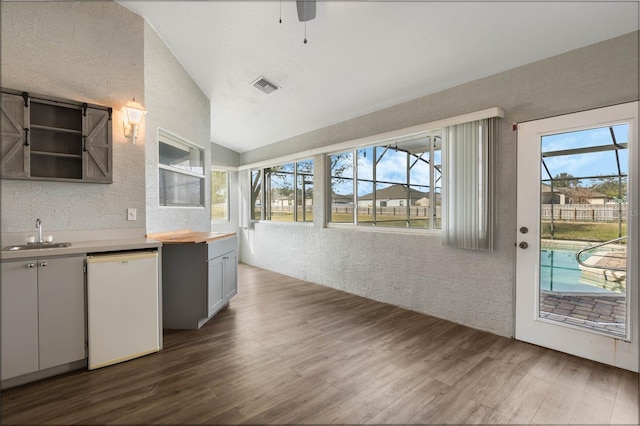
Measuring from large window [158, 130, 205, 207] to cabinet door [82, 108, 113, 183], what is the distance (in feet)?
2.16

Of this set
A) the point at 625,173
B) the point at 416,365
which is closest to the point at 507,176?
the point at 625,173

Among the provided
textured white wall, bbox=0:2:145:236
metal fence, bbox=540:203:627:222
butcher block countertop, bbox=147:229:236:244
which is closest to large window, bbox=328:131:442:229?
metal fence, bbox=540:203:627:222

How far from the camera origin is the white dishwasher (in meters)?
2.32

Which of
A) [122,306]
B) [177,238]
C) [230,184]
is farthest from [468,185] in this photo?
[230,184]

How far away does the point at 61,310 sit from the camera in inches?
87.3

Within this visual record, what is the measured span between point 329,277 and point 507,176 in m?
2.99

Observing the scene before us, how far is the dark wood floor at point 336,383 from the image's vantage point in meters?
1.82

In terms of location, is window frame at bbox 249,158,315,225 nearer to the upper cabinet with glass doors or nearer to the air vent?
the air vent

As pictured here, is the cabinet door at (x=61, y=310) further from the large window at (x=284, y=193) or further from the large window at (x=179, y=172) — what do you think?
the large window at (x=284, y=193)

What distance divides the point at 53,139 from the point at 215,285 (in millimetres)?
2035

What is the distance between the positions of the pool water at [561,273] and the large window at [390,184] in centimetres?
115

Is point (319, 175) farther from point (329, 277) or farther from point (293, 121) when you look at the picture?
point (329, 277)

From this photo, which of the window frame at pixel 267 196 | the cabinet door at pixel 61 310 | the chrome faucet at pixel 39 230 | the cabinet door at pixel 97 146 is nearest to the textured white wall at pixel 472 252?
the window frame at pixel 267 196

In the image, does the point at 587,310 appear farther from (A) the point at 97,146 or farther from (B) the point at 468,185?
(A) the point at 97,146
